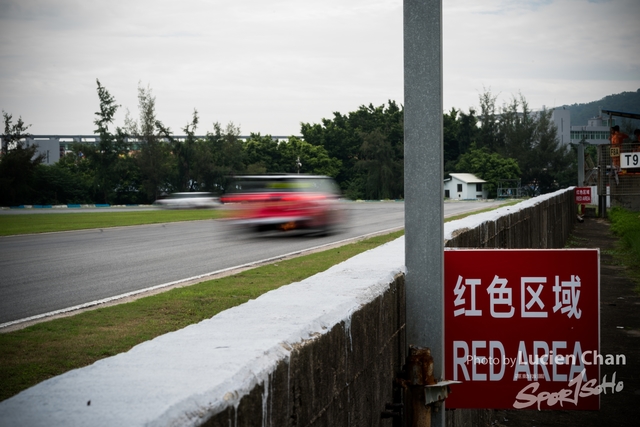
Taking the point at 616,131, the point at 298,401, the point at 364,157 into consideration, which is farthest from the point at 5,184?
the point at 298,401

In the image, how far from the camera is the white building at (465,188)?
306ft

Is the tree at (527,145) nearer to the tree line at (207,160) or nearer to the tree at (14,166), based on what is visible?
the tree line at (207,160)

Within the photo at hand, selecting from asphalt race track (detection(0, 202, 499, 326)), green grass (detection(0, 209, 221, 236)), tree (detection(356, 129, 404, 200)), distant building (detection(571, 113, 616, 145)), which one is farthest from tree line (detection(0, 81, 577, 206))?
distant building (detection(571, 113, 616, 145))

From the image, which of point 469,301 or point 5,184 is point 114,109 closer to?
point 5,184

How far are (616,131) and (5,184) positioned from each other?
144 feet

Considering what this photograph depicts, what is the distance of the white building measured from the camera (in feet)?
306

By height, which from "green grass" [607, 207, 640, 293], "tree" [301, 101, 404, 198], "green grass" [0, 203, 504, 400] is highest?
"tree" [301, 101, 404, 198]

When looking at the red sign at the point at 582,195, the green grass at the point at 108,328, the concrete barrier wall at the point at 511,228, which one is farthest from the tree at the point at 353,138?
the green grass at the point at 108,328

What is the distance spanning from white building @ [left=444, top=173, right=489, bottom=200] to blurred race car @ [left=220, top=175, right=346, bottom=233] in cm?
7446

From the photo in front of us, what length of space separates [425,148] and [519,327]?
103 cm

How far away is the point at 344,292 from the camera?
304 centimetres

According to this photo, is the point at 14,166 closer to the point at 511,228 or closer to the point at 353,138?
the point at 353,138

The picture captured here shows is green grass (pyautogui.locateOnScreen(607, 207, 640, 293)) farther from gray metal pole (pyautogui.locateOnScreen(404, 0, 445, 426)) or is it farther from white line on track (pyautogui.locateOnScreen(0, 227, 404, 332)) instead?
gray metal pole (pyautogui.locateOnScreen(404, 0, 445, 426))

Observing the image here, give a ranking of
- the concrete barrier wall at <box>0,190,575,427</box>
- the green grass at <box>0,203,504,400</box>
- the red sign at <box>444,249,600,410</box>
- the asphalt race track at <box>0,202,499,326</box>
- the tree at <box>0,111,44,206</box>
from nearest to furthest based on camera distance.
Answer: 1. the concrete barrier wall at <box>0,190,575,427</box>
2. the red sign at <box>444,249,600,410</box>
3. the green grass at <box>0,203,504,400</box>
4. the asphalt race track at <box>0,202,499,326</box>
5. the tree at <box>0,111,44,206</box>
